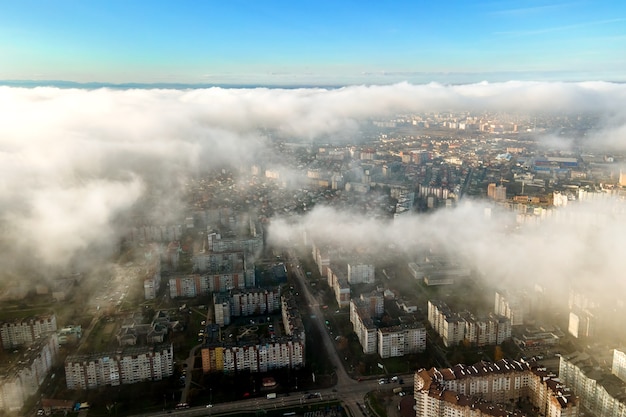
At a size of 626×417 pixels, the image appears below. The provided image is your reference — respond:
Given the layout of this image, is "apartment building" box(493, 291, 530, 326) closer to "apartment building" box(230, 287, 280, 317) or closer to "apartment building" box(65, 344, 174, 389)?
"apartment building" box(230, 287, 280, 317)

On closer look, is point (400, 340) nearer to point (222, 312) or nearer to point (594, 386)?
point (594, 386)

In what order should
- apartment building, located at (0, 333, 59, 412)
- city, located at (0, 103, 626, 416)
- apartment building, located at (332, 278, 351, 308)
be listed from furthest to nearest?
apartment building, located at (332, 278, 351, 308) < city, located at (0, 103, 626, 416) < apartment building, located at (0, 333, 59, 412)

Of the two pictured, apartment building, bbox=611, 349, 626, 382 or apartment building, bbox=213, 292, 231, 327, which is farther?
apartment building, bbox=213, 292, 231, 327

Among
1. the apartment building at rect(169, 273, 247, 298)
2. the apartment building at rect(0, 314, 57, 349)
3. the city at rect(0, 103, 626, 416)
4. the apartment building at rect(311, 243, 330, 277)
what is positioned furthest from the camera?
the apartment building at rect(311, 243, 330, 277)

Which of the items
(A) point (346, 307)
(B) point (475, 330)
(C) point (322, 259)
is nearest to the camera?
(B) point (475, 330)

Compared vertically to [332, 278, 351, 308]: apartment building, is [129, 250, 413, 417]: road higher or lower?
lower

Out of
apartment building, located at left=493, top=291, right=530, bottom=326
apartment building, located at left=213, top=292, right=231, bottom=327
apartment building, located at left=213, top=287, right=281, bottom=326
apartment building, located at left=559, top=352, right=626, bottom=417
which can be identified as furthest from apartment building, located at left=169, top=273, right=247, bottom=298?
apartment building, located at left=559, top=352, right=626, bottom=417

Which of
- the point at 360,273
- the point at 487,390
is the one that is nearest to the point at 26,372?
the point at 487,390
